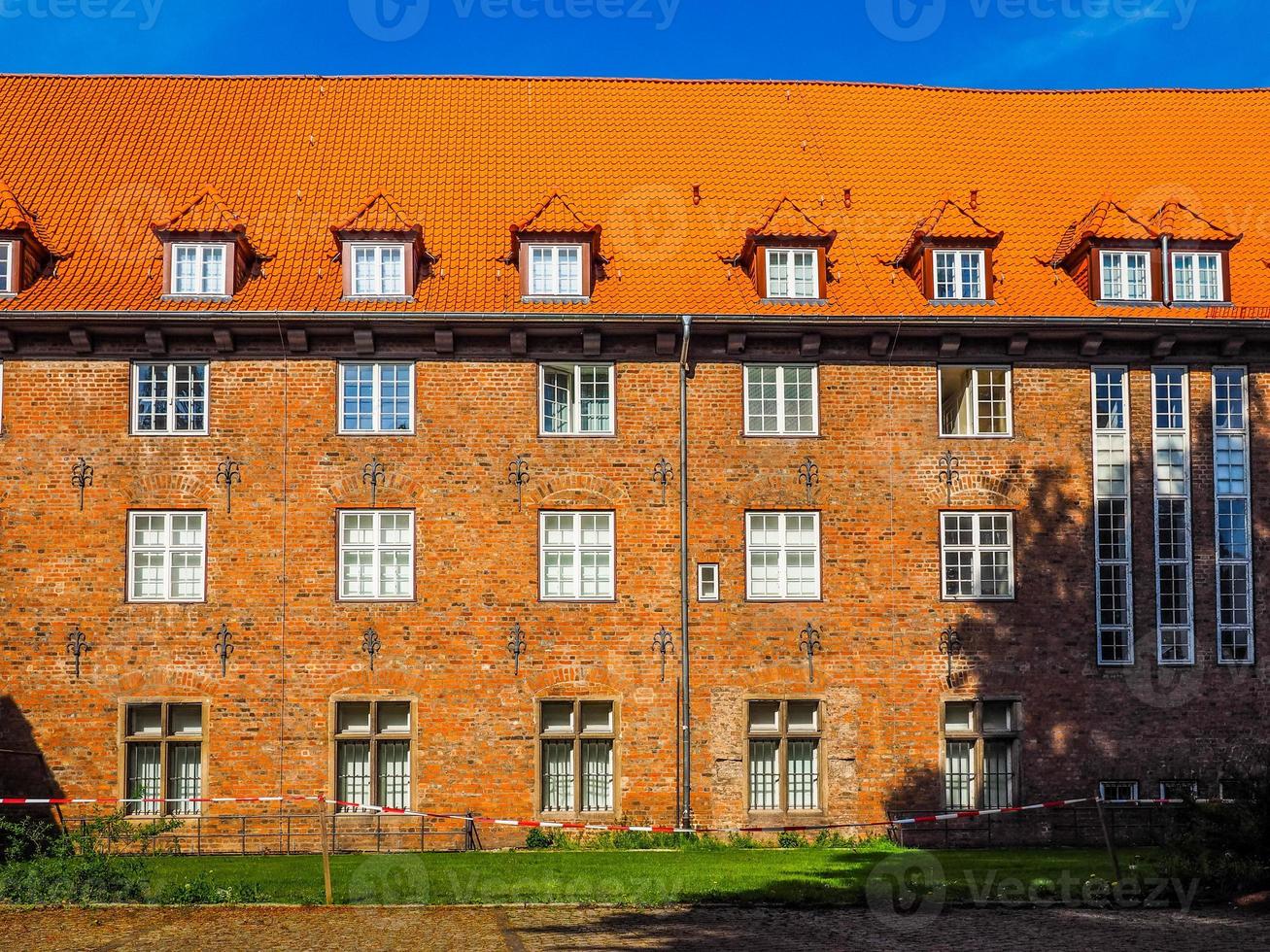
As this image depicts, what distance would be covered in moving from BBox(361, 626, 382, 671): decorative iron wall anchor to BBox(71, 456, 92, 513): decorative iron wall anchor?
16.5 feet

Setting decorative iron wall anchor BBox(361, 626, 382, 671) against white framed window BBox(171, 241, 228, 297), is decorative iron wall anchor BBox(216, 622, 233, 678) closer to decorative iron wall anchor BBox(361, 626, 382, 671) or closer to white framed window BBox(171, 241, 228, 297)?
decorative iron wall anchor BBox(361, 626, 382, 671)

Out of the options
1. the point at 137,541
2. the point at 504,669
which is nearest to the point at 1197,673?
the point at 504,669

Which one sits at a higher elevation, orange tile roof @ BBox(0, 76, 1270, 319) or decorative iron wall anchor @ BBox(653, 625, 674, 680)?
orange tile roof @ BBox(0, 76, 1270, 319)

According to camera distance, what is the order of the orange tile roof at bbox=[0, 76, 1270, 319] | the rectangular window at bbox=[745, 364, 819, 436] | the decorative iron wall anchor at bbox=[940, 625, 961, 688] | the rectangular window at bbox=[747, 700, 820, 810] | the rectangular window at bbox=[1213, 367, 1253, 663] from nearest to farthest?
the rectangular window at bbox=[747, 700, 820, 810] → the decorative iron wall anchor at bbox=[940, 625, 961, 688] → the rectangular window at bbox=[1213, 367, 1253, 663] → the rectangular window at bbox=[745, 364, 819, 436] → the orange tile roof at bbox=[0, 76, 1270, 319]

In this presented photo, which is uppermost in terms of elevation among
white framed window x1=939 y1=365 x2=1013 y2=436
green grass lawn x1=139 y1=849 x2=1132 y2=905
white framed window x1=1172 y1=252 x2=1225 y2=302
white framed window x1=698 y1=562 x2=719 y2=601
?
white framed window x1=1172 y1=252 x2=1225 y2=302

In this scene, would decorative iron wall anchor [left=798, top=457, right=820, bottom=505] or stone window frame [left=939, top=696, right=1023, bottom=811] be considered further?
decorative iron wall anchor [left=798, top=457, right=820, bottom=505]

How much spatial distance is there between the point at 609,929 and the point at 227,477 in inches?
462

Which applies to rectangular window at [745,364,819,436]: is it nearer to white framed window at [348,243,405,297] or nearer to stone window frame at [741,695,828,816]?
stone window frame at [741,695,828,816]

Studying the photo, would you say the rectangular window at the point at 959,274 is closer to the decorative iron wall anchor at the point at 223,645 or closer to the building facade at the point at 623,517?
the building facade at the point at 623,517

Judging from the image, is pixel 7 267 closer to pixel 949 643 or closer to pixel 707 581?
pixel 707 581

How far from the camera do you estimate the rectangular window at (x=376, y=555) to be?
23297 mm

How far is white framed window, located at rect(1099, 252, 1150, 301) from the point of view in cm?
2461

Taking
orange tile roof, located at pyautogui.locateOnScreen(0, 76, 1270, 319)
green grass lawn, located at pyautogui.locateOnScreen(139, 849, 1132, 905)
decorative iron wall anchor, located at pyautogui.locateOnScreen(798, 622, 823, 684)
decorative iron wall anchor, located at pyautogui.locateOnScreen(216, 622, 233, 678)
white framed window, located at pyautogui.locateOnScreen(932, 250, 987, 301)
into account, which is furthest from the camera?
white framed window, located at pyautogui.locateOnScreen(932, 250, 987, 301)

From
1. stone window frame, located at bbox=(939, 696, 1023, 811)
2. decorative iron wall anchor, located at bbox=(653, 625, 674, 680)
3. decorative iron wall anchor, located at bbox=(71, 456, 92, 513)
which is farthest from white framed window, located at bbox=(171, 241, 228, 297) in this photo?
stone window frame, located at bbox=(939, 696, 1023, 811)
